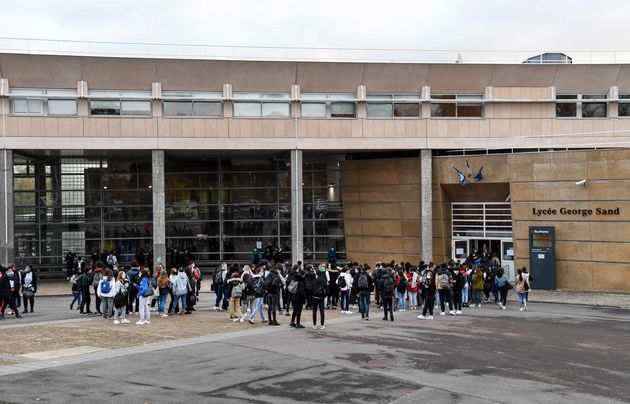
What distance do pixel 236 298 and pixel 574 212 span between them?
54.8 feet

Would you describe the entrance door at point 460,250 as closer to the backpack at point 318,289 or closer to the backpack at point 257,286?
the backpack at point 257,286

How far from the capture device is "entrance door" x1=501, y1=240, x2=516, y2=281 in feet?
108

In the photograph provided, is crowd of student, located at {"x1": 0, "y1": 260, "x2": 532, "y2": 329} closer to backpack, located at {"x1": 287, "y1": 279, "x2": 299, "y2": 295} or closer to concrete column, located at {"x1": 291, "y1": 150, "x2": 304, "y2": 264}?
backpack, located at {"x1": 287, "y1": 279, "x2": 299, "y2": 295}

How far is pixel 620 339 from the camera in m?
17.0

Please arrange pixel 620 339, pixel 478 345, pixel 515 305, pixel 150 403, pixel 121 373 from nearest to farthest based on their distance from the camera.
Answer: pixel 150 403 → pixel 121 373 → pixel 478 345 → pixel 620 339 → pixel 515 305

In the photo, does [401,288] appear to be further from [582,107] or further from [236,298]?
[582,107]

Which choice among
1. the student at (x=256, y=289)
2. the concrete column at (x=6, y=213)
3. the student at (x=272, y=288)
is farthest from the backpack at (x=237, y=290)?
the concrete column at (x=6, y=213)

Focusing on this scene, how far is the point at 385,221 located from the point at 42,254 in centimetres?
2037

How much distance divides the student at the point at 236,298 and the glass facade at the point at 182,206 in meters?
22.0

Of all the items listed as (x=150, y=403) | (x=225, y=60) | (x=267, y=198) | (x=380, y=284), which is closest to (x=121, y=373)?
(x=150, y=403)

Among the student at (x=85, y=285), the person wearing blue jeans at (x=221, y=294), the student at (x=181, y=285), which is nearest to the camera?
the student at (x=181, y=285)

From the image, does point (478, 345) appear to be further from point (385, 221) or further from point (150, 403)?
point (385, 221)

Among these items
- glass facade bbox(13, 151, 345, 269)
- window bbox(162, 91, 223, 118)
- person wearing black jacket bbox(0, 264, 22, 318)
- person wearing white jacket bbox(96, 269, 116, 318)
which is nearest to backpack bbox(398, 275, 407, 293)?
person wearing white jacket bbox(96, 269, 116, 318)

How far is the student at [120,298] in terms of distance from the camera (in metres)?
19.2
